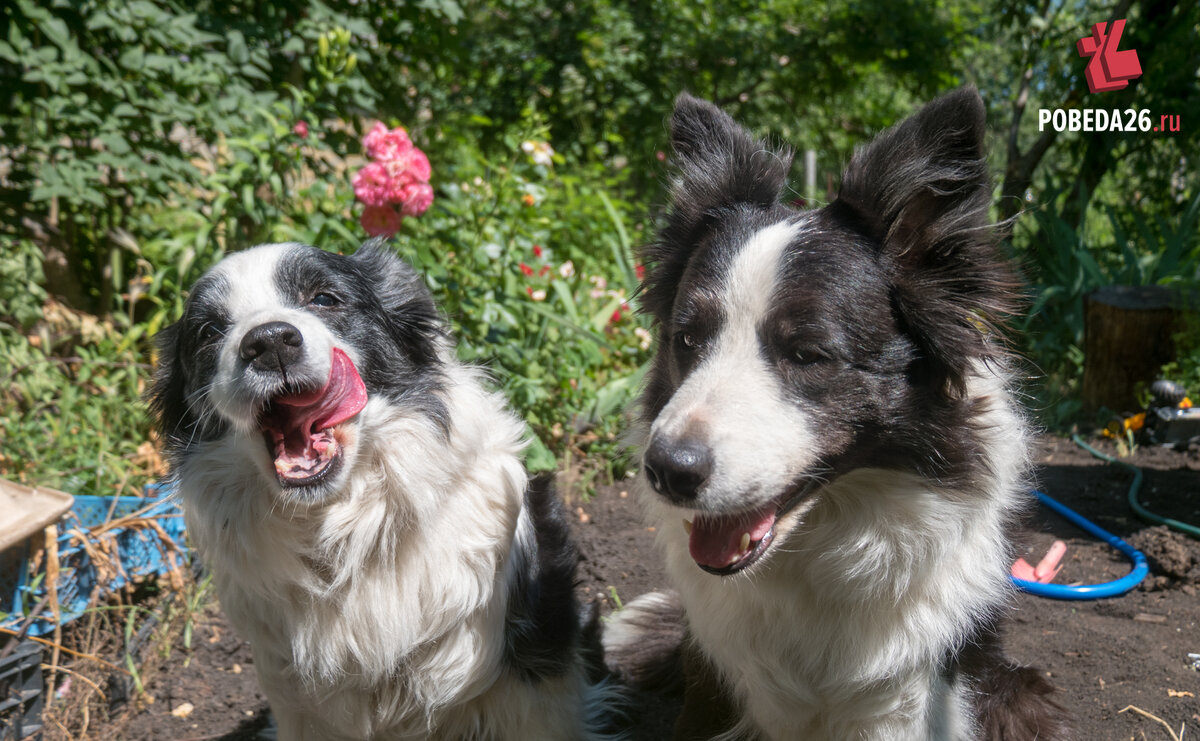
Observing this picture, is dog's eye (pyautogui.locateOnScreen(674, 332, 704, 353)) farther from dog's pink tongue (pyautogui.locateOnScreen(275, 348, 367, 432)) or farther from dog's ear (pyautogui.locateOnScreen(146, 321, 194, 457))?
dog's ear (pyautogui.locateOnScreen(146, 321, 194, 457))

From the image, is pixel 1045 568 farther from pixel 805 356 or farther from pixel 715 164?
pixel 715 164

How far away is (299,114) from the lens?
4.05m

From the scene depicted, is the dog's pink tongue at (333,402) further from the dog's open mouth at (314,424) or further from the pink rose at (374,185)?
the pink rose at (374,185)

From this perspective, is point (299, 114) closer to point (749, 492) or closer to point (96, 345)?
point (96, 345)

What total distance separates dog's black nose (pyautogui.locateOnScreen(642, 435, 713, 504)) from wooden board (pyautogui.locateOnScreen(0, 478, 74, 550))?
1.96 meters

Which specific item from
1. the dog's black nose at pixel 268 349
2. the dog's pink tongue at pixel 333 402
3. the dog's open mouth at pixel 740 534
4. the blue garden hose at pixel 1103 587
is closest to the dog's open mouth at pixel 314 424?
the dog's pink tongue at pixel 333 402

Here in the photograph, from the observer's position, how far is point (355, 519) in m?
2.20

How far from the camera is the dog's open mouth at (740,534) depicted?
188 centimetres

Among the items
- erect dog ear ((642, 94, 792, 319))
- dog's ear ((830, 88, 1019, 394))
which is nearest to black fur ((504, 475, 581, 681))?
erect dog ear ((642, 94, 792, 319))

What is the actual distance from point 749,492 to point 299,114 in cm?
320

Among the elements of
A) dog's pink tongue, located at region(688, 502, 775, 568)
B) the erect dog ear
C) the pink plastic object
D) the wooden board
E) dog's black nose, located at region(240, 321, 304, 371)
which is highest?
the erect dog ear

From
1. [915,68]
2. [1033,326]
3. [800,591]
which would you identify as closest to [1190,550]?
[800,591]

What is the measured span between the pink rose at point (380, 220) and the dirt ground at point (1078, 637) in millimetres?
1606

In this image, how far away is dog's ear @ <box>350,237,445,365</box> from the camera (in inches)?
97.6
